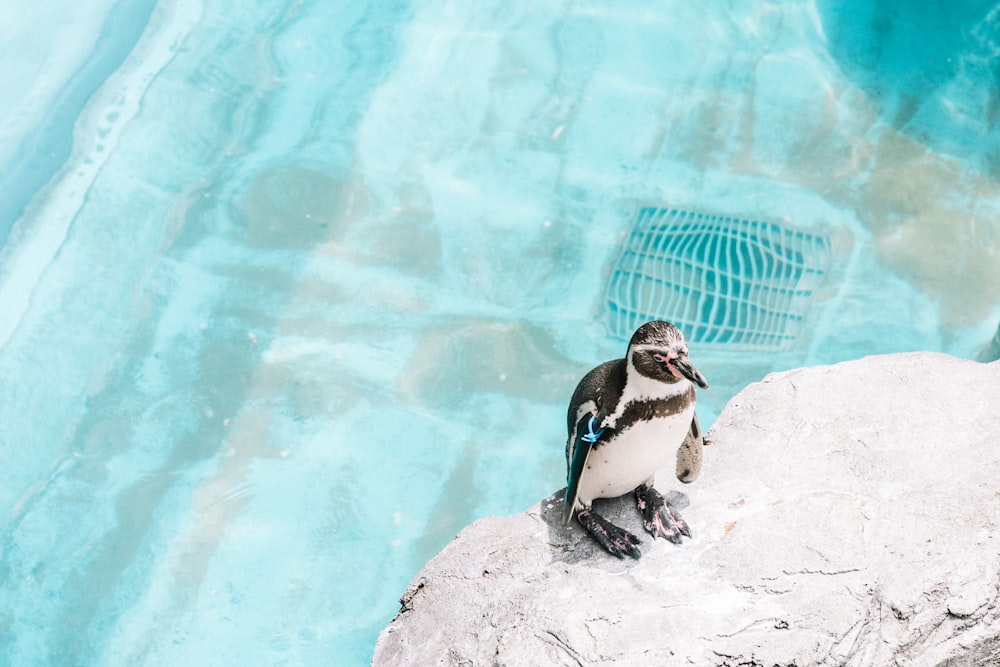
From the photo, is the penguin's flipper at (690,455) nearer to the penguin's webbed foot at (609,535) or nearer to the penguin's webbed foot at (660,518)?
the penguin's webbed foot at (660,518)

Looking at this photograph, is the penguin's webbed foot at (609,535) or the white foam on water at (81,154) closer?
the penguin's webbed foot at (609,535)

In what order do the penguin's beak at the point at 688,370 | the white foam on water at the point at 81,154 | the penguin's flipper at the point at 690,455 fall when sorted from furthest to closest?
the white foam on water at the point at 81,154
the penguin's flipper at the point at 690,455
the penguin's beak at the point at 688,370

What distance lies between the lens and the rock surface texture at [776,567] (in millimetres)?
1892

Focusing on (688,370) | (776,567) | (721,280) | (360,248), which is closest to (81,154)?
(360,248)

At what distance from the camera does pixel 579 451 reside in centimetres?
203

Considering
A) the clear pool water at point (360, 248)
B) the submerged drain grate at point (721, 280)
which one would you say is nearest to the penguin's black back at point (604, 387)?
the clear pool water at point (360, 248)

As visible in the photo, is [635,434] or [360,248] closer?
[635,434]

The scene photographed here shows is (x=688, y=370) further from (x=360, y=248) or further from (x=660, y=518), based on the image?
(x=360, y=248)

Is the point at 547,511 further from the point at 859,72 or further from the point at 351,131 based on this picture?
the point at 859,72

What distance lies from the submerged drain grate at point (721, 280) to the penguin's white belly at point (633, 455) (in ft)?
4.89

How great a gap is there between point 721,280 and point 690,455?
1583mm

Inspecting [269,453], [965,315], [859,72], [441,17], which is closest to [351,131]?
[441,17]

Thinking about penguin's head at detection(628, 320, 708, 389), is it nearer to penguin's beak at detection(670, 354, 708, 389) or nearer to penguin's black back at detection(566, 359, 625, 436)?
penguin's beak at detection(670, 354, 708, 389)

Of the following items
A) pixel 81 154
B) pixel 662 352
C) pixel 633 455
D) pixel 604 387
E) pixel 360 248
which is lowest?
pixel 360 248
